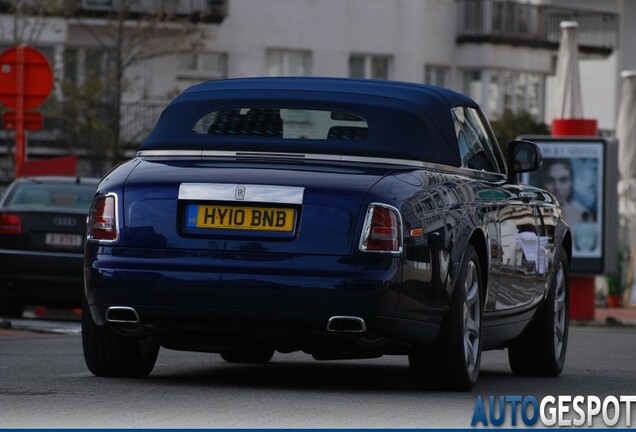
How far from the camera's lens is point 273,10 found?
46938 millimetres

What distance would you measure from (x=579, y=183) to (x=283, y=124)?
13175 mm

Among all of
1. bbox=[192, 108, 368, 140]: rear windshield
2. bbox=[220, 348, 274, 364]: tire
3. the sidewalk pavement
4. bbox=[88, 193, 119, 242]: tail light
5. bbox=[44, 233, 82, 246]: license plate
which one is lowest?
the sidewalk pavement

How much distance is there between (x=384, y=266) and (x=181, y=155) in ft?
5.14

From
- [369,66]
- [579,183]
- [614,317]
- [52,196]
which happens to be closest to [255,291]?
[52,196]

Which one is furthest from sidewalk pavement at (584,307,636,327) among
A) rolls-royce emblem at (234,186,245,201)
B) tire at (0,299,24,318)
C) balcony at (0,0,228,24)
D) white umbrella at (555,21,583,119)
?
balcony at (0,0,228,24)

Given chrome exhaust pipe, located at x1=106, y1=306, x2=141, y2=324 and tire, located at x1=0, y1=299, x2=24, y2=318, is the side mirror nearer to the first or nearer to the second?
chrome exhaust pipe, located at x1=106, y1=306, x2=141, y2=324

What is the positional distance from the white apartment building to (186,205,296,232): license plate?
32288mm

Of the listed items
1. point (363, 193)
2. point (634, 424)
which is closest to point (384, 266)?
point (363, 193)

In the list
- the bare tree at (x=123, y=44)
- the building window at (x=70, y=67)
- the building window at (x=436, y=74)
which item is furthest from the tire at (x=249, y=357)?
the building window at (x=436, y=74)

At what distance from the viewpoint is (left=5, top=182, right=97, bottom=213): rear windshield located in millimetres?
18781

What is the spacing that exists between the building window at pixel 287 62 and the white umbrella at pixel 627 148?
18.3 metres

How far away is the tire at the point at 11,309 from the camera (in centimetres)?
1901

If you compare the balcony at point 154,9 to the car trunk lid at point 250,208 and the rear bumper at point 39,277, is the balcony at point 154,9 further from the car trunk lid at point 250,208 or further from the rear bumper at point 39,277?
the car trunk lid at point 250,208

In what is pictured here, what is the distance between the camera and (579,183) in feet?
74.5
